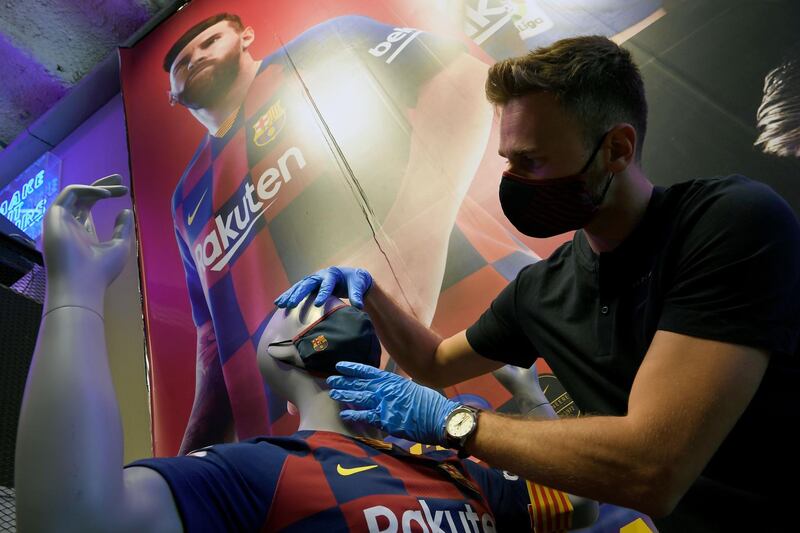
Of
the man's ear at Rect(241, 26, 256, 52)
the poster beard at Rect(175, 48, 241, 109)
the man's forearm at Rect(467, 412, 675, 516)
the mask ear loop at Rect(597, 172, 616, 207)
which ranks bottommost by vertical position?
the man's forearm at Rect(467, 412, 675, 516)

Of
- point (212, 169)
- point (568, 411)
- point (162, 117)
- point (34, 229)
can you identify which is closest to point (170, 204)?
point (212, 169)

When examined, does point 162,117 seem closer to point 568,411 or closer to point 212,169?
point 212,169

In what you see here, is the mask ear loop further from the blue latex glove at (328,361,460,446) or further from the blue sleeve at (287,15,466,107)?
the blue sleeve at (287,15,466,107)

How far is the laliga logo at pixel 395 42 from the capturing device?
2932 mm

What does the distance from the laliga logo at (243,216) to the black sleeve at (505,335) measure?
1.48 meters

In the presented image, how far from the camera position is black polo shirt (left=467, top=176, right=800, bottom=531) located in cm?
122

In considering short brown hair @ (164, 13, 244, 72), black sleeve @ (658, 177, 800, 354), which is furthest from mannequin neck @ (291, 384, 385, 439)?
short brown hair @ (164, 13, 244, 72)

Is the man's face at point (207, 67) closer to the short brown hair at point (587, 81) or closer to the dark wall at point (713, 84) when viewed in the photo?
the dark wall at point (713, 84)

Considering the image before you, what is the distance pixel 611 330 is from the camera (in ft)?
4.81

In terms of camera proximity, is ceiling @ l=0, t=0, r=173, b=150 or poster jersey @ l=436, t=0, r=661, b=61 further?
ceiling @ l=0, t=0, r=173, b=150

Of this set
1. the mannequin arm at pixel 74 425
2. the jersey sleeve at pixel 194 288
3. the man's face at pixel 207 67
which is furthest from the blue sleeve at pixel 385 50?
the mannequin arm at pixel 74 425

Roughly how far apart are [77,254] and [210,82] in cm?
266

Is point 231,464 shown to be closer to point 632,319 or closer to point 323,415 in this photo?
point 323,415

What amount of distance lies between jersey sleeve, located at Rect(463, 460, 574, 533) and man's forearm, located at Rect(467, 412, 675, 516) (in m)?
0.39
